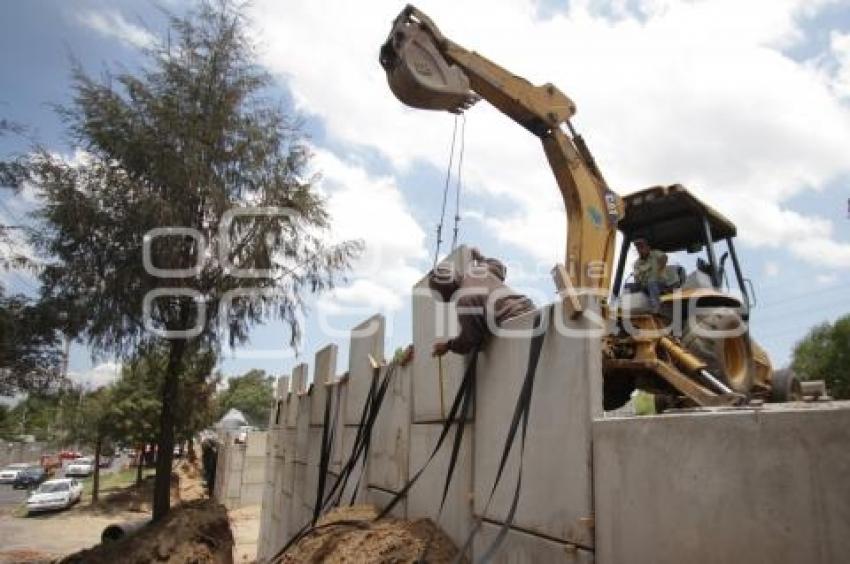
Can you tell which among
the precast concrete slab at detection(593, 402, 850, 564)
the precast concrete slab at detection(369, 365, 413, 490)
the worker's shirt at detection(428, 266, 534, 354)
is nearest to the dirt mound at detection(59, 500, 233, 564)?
the precast concrete slab at detection(369, 365, 413, 490)

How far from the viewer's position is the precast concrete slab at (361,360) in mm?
8816

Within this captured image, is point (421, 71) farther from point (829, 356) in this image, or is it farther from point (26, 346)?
point (829, 356)

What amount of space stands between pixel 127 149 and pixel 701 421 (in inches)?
477

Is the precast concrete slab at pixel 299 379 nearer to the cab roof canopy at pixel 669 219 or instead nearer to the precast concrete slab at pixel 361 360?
the precast concrete slab at pixel 361 360

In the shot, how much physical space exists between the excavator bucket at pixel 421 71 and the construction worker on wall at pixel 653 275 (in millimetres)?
2454

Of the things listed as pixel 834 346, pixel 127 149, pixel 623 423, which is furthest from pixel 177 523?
pixel 834 346

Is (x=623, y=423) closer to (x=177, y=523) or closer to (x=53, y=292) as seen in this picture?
(x=177, y=523)

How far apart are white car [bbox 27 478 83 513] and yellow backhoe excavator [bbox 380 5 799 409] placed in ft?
97.5

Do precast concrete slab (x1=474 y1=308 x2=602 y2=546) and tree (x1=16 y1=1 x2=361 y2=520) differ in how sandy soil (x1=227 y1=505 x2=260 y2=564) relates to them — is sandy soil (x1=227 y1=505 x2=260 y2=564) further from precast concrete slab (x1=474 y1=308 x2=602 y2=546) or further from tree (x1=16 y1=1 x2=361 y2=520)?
precast concrete slab (x1=474 y1=308 x2=602 y2=546)

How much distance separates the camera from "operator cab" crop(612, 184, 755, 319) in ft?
23.9

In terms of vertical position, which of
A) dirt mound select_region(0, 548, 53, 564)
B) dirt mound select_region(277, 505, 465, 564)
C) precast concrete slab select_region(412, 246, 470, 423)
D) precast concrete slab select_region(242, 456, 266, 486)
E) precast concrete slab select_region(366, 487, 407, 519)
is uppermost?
precast concrete slab select_region(412, 246, 470, 423)

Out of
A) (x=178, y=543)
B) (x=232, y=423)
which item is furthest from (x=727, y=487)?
(x=232, y=423)

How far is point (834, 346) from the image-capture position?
3462 centimetres

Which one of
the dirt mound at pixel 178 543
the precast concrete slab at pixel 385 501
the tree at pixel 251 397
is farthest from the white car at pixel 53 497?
the tree at pixel 251 397
